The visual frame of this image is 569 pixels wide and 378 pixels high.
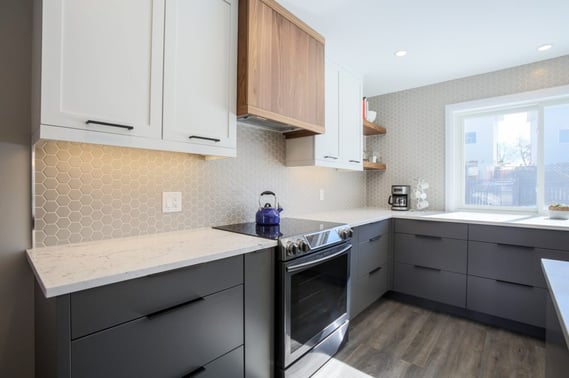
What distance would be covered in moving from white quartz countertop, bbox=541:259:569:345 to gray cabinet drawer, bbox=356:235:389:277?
1.28 metres

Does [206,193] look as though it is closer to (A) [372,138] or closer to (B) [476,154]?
(A) [372,138]

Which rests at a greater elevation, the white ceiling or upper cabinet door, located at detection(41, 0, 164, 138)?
the white ceiling

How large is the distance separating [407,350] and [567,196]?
2119 mm

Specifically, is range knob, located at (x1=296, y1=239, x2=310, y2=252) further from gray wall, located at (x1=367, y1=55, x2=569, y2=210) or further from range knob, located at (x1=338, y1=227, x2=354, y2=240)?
gray wall, located at (x1=367, y1=55, x2=569, y2=210)

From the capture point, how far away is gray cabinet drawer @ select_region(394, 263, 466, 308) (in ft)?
8.03

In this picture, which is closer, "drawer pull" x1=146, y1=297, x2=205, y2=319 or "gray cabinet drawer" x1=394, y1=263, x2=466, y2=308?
"drawer pull" x1=146, y1=297, x2=205, y2=319

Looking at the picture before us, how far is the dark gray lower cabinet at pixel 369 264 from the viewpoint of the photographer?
2244mm

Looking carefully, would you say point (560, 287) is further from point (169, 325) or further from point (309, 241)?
point (169, 325)

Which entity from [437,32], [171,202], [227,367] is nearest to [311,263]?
[227,367]

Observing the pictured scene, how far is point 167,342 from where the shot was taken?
3.39 ft

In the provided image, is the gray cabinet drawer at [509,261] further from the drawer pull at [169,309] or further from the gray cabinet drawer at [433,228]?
the drawer pull at [169,309]

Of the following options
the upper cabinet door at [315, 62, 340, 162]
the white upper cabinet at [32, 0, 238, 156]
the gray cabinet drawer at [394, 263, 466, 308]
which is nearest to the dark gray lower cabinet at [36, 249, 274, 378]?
the white upper cabinet at [32, 0, 238, 156]

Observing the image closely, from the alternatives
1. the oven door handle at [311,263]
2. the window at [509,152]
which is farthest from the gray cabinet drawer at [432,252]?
the oven door handle at [311,263]

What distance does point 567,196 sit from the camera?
253 centimetres
